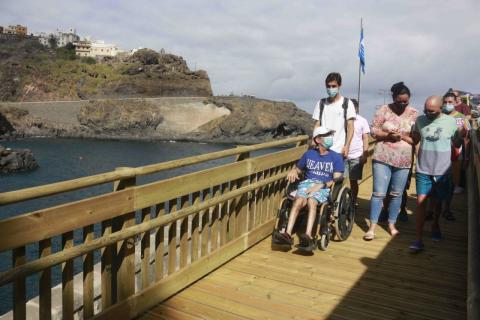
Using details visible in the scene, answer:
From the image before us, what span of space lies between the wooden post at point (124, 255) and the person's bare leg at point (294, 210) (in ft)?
6.67

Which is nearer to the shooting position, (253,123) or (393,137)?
(393,137)

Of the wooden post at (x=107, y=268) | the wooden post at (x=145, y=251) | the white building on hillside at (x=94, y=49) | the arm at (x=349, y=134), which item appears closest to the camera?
the wooden post at (x=107, y=268)

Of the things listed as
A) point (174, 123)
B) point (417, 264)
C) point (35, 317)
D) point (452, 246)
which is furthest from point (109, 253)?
point (174, 123)

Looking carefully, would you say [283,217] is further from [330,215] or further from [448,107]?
[448,107]

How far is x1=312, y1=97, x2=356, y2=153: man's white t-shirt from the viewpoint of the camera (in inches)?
227

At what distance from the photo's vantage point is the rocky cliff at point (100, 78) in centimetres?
13025

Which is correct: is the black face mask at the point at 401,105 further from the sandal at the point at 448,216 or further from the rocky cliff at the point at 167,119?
the rocky cliff at the point at 167,119

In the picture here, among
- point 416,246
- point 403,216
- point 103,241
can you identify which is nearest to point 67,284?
point 103,241

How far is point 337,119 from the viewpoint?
19.0ft

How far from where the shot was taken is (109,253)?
3326 millimetres

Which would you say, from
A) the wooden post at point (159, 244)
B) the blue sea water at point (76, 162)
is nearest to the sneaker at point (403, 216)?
the wooden post at point (159, 244)

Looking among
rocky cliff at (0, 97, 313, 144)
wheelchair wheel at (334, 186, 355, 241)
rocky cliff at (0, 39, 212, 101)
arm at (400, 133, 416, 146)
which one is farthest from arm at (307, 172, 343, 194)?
rocky cliff at (0, 39, 212, 101)

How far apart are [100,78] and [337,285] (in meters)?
138

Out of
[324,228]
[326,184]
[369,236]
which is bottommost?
[369,236]
